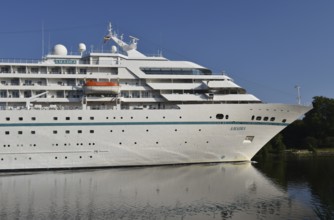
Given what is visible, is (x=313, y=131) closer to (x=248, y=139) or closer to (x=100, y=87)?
(x=248, y=139)

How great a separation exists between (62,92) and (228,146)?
12.3 meters

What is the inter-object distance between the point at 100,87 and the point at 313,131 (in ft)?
122

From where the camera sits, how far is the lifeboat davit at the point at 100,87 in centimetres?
2789

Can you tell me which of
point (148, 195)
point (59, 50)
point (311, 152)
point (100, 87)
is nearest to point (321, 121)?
point (311, 152)

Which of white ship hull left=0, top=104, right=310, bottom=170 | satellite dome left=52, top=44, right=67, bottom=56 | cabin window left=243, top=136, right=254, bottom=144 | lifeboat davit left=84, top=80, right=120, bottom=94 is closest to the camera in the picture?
white ship hull left=0, top=104, right=310, bottom=170

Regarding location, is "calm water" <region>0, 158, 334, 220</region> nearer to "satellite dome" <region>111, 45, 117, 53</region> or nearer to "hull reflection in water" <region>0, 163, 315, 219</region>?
"hull reflection in water" <region>0, 163, 315, 219</region>

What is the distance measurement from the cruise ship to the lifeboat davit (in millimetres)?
68

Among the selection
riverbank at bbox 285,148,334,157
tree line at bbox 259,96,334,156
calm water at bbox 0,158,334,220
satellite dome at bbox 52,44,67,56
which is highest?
satellite dome at bbox 52,44,67,56

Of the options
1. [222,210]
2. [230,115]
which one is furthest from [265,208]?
[230,115]

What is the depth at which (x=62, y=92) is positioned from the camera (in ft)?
94.8

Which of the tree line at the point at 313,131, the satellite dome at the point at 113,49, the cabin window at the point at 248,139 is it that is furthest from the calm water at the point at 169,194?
the tree line at the point at 313,131

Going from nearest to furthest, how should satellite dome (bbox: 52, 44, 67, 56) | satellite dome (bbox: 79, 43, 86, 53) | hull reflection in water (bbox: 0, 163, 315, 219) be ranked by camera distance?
1. hull reflection in water (bbox: 0, 163, 315, 219)
2. satellite dome (bbox: 52, 44, 67, 56)
3. satellite dome (bbox: 79, 43, 86, 53)

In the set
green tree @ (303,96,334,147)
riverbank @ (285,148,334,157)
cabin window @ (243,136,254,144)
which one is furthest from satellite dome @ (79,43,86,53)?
green tree @ (303,96,334,147)

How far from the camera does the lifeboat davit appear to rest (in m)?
27.9
